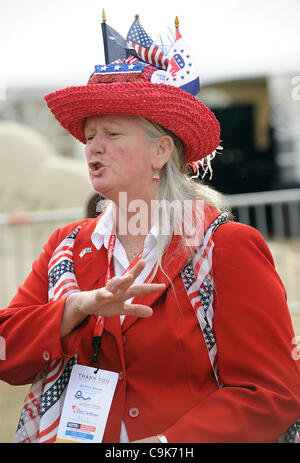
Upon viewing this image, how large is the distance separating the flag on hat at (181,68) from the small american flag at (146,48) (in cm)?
4

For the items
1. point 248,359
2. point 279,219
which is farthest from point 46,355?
point 279,219

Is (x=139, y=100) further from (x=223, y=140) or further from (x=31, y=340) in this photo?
(x=223, y=140)

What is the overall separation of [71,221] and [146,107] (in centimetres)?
441

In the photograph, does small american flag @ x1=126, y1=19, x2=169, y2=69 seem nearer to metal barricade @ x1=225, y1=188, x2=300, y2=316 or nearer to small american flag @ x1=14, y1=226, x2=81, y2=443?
small american flag @ x1=14, y1=226, x2=81, y2=443

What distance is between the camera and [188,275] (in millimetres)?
2010

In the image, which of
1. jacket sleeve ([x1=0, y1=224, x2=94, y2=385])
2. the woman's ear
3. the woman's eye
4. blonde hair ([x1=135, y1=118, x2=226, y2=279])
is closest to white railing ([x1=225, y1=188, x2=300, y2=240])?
blonde hair ([x1=135, y1=118, x2=226, y2=279])

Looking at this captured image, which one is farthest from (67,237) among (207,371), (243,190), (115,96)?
(243,190)

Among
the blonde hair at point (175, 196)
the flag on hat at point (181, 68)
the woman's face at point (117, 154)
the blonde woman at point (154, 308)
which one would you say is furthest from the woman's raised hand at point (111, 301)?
the flag on hat at point (181, 68)

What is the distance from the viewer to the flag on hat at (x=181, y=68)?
2137 millimetres

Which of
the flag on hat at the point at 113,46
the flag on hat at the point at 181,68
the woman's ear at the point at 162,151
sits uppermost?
the flag on hat at the point at 113,46

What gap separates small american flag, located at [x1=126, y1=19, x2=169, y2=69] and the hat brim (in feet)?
0.53

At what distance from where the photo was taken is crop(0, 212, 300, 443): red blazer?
6.05 feet

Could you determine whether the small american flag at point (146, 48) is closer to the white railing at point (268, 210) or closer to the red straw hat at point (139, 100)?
the red straw hat at point (139, 100)

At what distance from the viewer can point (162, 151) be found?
7.11 ft
